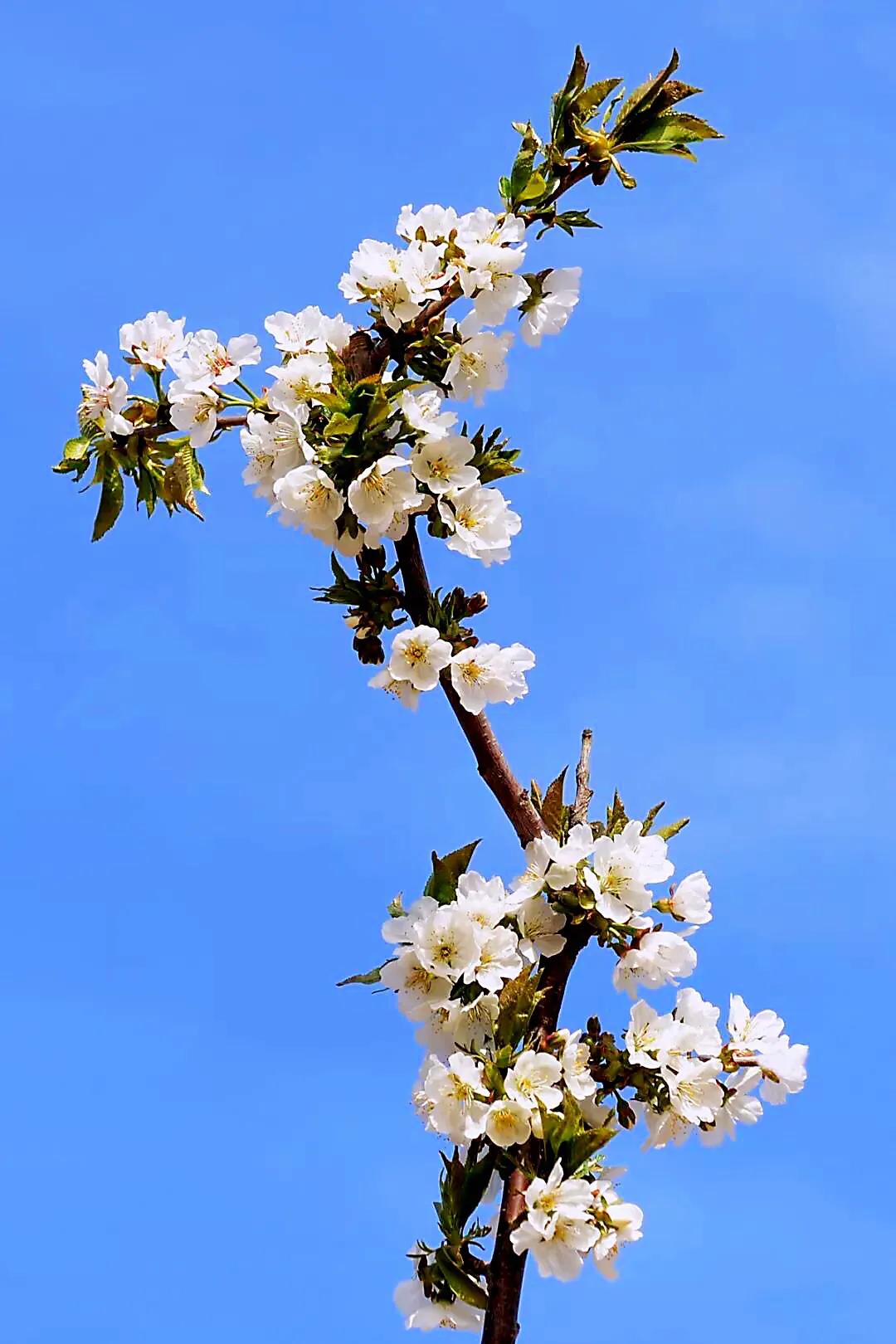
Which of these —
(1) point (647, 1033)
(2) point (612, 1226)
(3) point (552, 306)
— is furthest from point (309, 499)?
(2) point (612, 1226)

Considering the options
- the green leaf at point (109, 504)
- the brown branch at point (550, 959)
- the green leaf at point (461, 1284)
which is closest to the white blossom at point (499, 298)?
the brown branch at point (550, 959)

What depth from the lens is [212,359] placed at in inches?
118

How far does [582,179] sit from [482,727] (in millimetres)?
1056

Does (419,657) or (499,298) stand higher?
(499,298)

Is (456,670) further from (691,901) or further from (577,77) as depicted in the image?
(577,77)

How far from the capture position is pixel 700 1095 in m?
2.81

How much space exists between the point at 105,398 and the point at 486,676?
3.01 feet

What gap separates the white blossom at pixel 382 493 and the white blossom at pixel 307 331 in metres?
0.31

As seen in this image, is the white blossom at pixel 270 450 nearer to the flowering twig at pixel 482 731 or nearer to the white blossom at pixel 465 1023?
the flowering twig at pixel 482 731

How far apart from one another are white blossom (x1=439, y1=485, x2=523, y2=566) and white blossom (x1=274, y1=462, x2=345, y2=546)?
0.21 metres

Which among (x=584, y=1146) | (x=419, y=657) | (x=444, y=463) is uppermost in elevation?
(x=444, y=463)

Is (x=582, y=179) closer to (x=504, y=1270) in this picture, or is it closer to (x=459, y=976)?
(x=459, y=976)

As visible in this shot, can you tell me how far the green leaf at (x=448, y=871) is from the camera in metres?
2.88

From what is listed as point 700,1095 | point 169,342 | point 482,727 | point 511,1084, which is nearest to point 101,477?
point 169,342
